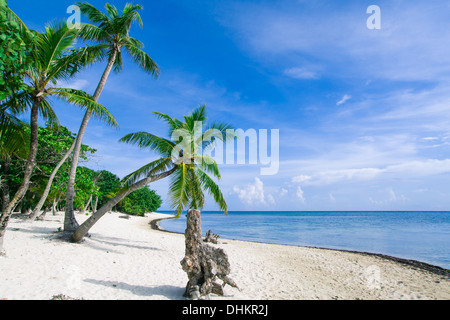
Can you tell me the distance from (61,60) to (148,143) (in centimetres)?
388

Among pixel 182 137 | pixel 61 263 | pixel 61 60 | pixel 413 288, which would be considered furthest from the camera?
pixel 182 137

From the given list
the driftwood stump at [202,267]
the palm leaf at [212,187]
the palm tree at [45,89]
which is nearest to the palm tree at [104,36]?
the palm tree at [45,89]

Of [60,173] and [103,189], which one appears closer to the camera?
[60,173]

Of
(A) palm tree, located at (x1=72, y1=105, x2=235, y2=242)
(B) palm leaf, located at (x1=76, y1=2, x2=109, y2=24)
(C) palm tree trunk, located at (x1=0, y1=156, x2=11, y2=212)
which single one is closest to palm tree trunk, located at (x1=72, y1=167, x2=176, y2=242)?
(A) palm tree, located at (x1=72, y1=105, x2=235, y2=242)

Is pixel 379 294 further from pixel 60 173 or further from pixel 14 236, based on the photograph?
pixel 60 173

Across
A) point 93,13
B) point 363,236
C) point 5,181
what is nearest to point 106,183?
point 5,181

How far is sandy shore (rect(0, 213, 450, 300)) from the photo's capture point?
17.3ft

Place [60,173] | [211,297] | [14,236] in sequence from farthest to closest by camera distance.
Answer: [60,173] → [14,236] → [211,297]

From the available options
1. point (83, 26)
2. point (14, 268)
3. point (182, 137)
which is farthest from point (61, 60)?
point (14, 268)

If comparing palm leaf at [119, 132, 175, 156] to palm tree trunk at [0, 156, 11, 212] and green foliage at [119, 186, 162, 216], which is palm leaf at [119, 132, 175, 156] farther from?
green foliage at [119, 186, 162, 216]

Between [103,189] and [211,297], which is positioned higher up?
[103,189]

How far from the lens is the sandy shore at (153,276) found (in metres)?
5.27

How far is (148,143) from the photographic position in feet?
32.4

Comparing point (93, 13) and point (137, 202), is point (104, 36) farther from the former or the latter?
point (137, 202)
